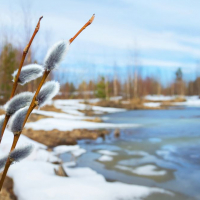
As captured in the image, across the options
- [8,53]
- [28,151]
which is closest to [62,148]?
[28,151]

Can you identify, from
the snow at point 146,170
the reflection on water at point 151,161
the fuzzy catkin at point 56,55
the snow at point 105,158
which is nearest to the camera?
the fuzzy catkin at point 56,55

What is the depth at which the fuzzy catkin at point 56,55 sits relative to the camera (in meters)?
0.51

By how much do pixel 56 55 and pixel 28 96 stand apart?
0.13m

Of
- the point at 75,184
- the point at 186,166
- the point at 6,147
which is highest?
the point at 6,147

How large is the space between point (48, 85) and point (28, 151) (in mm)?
160

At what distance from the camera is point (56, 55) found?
507 millimetres

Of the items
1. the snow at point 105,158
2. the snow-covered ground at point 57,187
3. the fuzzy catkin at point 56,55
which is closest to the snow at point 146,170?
the snow at point 105,158

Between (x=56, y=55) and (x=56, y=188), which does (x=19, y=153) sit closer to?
(x=56, y=55)

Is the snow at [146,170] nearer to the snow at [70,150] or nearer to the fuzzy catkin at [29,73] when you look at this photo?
the snow at [70,150]

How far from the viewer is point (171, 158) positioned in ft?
15.7

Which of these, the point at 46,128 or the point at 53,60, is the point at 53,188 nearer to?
the point at 53,60

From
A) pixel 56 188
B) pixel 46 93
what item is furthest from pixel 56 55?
pixel 56 188

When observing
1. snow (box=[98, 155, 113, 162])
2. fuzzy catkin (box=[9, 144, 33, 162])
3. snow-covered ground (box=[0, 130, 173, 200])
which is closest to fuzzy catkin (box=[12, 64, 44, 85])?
fuzzy catkin (box=[9, 144, 33, 162])

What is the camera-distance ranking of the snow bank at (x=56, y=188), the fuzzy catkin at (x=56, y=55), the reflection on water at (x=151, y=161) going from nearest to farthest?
the fuzzy catkin at (x=56, y=55) < the snow bank at (x=56, y=188) < the reflection on water at (x=151, y=161)
